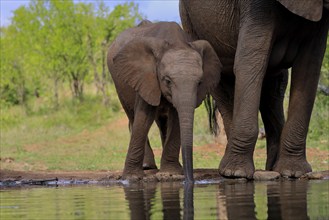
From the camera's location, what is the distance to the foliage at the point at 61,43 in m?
40.5

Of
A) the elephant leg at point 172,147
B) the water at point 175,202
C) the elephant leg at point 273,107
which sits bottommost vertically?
the water at point 175,202

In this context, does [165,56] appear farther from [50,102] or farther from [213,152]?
[50,102]

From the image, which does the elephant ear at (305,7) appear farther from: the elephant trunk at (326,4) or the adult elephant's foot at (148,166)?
the adult elephant's foot at (148,166)

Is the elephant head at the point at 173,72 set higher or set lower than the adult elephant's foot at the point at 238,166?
higher

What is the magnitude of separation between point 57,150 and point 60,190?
1493 cm

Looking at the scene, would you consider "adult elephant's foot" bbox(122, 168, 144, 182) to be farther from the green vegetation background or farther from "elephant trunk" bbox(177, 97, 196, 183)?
the green vegetation background

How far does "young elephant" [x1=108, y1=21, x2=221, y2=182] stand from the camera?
312 inches

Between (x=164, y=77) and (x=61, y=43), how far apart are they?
3228cm

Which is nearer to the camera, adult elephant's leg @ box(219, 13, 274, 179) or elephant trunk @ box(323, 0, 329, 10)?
elephant trunk @ box(323, 0, 329, 10)

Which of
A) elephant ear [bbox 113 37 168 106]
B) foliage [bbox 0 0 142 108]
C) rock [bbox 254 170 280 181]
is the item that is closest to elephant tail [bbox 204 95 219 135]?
elephant ear [bbox 113 37 168 106]

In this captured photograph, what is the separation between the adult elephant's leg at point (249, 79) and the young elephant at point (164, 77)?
0.40m

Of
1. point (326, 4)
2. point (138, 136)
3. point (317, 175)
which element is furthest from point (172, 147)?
point (326, 4)

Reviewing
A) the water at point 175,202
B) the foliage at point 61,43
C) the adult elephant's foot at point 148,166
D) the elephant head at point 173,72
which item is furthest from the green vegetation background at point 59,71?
the water at point 175,202

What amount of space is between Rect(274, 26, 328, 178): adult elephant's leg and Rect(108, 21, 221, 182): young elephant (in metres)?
0.82
